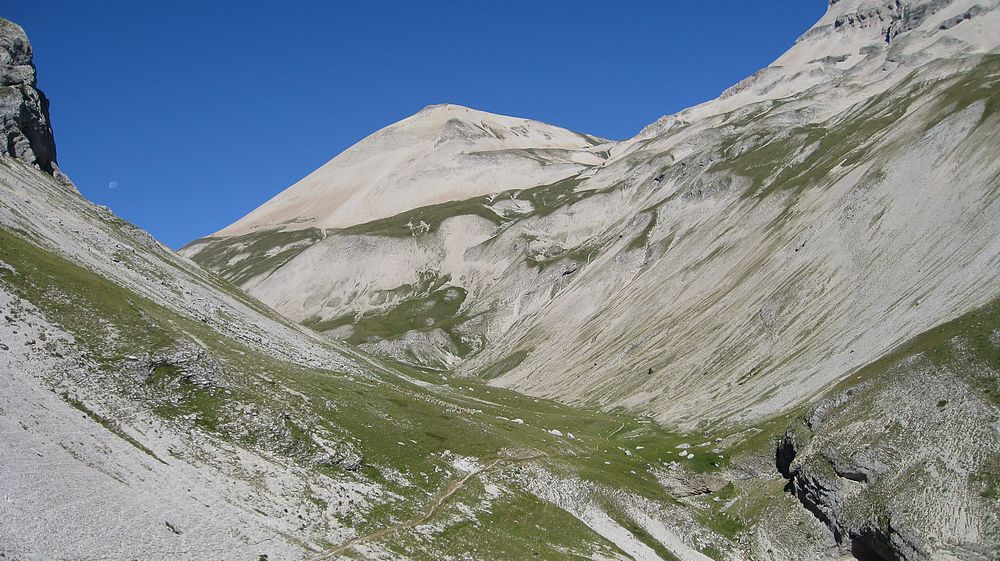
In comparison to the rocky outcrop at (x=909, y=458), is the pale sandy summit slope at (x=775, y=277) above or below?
above

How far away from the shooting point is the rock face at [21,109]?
95.9 m

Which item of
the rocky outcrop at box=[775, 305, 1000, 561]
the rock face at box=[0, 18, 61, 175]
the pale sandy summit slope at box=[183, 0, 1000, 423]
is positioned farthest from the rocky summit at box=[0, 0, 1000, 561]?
the pale sandy summit slope at box=[183, 0, 1000, 423]

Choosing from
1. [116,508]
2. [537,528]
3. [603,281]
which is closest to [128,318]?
[116,508]

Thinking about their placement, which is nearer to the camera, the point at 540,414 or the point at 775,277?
the point at 540,414

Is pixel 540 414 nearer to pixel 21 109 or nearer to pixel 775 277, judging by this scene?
pixel 775 277

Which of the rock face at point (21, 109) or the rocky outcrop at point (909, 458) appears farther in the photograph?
the rock face at point (21, 109)

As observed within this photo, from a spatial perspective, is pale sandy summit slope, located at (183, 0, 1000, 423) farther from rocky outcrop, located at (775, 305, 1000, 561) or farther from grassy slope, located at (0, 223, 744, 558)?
grassy slope, located at (0, 223, 744, 558)

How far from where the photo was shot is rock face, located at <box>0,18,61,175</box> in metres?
95.9

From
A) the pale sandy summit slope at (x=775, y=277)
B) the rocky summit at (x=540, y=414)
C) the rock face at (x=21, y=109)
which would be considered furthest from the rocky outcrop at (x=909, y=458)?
the rock face at (x=21, y=109)

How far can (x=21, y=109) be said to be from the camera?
324 feet

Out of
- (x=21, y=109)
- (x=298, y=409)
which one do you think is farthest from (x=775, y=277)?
(x=21, y=109)

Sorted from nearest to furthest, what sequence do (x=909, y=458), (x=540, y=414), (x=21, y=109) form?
(x=909, y=458) → (x=540, y=414) → (x=21, y=109)

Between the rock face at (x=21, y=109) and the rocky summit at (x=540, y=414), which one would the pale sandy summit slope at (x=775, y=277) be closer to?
the rocky summit at (x=540, y=414)

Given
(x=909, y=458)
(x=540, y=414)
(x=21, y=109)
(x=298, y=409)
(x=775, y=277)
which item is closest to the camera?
(x=298, y=409)
